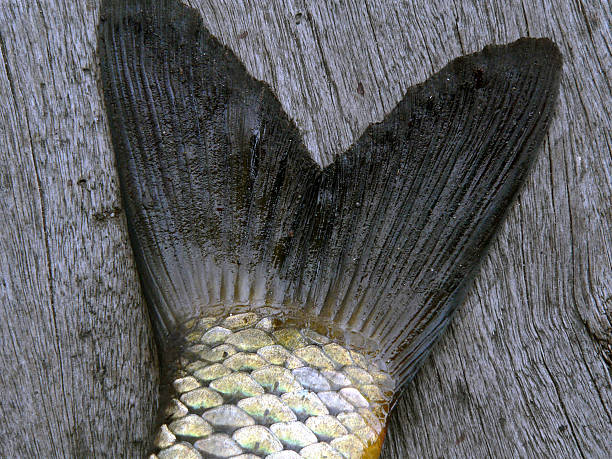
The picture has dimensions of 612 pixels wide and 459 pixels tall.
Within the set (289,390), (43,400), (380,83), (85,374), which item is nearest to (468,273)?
(289,390)

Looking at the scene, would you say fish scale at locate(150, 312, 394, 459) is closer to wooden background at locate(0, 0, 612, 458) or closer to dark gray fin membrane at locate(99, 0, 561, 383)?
dark gray fin membrane at locate(99, 0, 561, 383)

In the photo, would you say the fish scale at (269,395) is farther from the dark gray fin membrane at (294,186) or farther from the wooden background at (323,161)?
the wooden background at (323,161)

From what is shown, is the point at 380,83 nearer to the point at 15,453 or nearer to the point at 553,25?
the point at 553,25

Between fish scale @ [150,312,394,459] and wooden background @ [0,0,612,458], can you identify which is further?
wooden background @ [0,0,612,458]

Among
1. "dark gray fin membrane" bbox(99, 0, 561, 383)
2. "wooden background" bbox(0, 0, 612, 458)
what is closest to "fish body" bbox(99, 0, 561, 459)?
"dark gray fin membrane" bbox(99, 0, 561, 383)

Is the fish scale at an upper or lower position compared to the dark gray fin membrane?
lower
